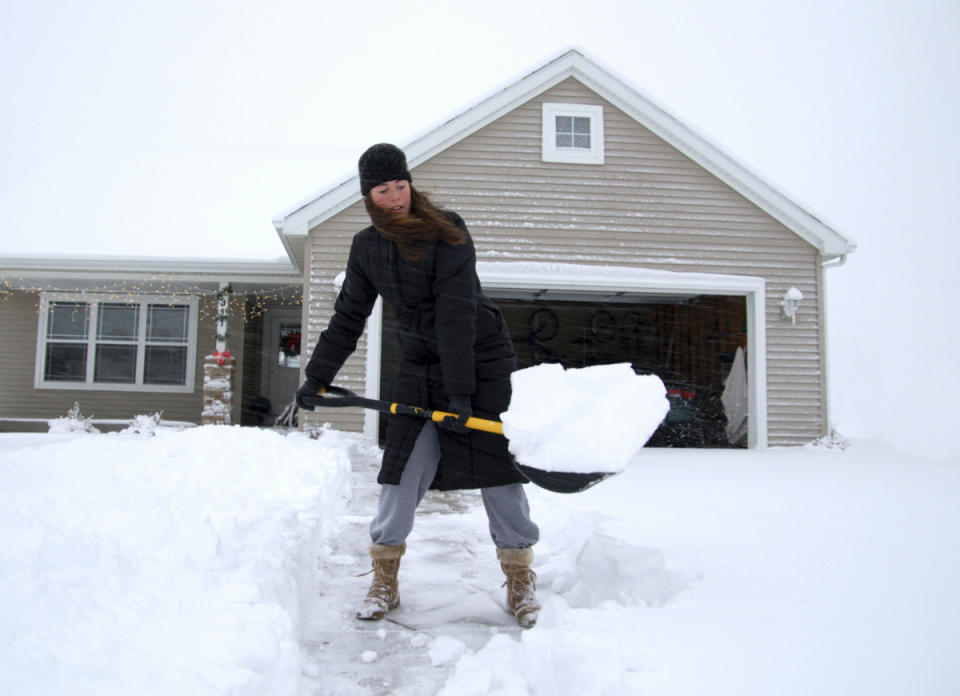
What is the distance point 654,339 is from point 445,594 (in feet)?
37.2

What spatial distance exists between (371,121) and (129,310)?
286 feet

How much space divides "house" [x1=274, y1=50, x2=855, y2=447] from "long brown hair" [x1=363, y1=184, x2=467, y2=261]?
220 inches

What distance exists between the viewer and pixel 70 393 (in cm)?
1034

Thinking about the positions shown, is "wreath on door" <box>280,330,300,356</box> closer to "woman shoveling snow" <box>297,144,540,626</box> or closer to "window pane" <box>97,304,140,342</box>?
"window pane" <box>97,304,140,342</box>

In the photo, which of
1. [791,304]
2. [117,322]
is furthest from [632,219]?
[117,322]

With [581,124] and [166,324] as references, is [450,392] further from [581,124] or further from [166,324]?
[166,324]

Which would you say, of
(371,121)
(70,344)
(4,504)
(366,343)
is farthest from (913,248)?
(371,121)

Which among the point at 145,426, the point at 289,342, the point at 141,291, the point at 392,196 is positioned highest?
the point at 141,291

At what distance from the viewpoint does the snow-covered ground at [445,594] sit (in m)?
1.51

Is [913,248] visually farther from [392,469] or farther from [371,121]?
[371,121]

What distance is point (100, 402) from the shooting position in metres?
10.3

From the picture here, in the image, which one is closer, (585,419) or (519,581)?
(585,419)

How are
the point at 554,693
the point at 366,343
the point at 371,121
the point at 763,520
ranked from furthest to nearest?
the point at 371,121 < the point at 366,343 < the point at 763,520 < the point at 554,693

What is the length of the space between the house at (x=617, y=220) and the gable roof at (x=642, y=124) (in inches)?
0.5
